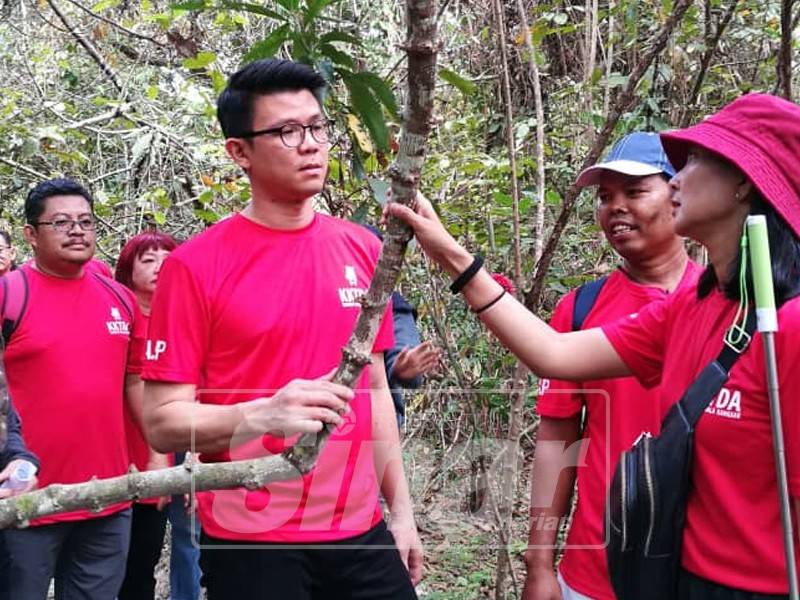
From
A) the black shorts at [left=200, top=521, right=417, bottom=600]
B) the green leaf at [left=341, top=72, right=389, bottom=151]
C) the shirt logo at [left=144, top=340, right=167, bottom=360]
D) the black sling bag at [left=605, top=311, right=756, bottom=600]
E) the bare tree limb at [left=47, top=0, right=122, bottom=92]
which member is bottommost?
the black shorts at [left=200, top=521, right=417, bottom=600]

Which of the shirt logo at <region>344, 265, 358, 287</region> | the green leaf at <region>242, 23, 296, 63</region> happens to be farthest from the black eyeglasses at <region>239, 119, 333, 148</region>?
the green leaf at <region>242, 23, 296, 63</region>

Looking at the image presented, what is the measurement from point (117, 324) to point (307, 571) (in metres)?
1.87

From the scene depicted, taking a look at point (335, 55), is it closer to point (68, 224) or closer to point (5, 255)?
point (68, 224)

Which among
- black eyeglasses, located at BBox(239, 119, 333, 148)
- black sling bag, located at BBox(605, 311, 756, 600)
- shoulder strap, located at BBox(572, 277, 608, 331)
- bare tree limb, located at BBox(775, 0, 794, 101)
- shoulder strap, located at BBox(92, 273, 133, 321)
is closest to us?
black sling bag, located at BBox(605, 311, 756, 600)

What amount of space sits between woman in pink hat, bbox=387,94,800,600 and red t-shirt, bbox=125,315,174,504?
2199 millimetres

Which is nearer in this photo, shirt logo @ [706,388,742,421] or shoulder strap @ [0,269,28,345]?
shirt logo @ [706,388,742,421]

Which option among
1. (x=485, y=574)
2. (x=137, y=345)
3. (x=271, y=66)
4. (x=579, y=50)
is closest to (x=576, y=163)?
(x=579, y=50)

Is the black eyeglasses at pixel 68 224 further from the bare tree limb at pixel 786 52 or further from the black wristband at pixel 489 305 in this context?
the bare tree limb at pixel 786 52

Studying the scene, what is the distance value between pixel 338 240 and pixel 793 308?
1242 millimetres

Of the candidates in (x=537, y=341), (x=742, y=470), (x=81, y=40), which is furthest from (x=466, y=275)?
(x=81, y=40)

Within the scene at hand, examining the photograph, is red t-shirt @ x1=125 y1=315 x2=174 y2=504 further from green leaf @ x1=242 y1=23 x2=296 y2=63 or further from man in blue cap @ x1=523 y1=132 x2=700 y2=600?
man in blue cap @ x1=523 y1=132 x2=700 y2=600

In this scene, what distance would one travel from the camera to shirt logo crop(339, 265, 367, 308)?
2271 millimetres

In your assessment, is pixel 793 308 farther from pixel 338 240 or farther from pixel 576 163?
pixel 576 163

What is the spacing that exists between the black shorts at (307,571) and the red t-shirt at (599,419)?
1.62 feet
